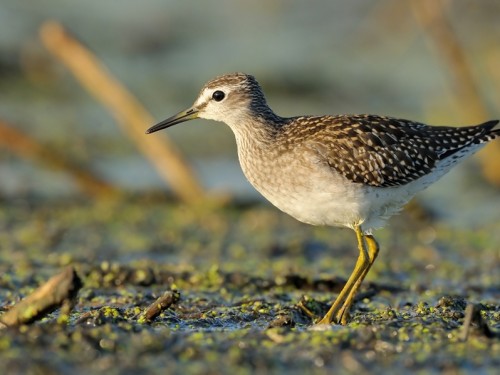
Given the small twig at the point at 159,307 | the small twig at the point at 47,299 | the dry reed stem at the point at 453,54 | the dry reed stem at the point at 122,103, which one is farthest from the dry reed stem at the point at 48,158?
the small twig at the point at 47,299

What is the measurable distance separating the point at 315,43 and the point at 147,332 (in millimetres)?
13541

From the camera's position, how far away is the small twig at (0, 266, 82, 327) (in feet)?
21.3

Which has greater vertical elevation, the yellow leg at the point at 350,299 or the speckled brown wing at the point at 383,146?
the speckled brown wing at the point at 383,146

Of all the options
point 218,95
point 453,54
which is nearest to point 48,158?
point 218,95

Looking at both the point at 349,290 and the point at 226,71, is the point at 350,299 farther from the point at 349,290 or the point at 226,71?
the point at 226,71

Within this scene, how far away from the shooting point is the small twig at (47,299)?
6496 mm

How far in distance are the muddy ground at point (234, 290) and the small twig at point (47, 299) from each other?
11cm

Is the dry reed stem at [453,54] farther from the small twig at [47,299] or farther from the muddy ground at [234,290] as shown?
the small twig at [47,299]

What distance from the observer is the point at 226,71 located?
18219mm

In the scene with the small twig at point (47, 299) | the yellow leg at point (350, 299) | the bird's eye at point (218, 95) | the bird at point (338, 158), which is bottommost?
the yellow leg at point (350, 299)

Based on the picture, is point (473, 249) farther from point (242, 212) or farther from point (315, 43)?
point (315, 43)

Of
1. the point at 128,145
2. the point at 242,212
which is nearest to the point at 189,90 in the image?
the point at 128,145

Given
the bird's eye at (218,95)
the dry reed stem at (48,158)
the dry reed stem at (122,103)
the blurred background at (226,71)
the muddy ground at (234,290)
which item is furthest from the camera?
the blurred background at (226,71)

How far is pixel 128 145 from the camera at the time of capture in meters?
15.6
